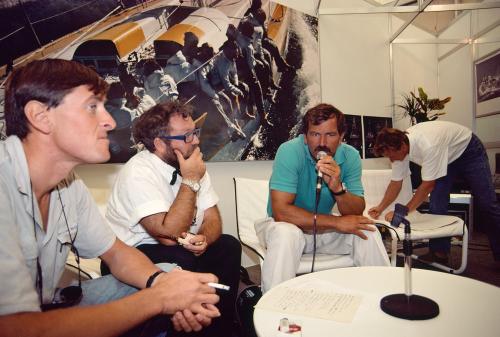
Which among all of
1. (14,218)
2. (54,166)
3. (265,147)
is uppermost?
(54,166)

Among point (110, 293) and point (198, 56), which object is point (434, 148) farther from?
point (110, 293)

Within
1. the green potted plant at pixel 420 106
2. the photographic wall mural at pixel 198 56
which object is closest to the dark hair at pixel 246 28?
the photographic wall mural at pixel 198 56

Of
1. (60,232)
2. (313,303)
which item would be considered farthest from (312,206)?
(60,232)

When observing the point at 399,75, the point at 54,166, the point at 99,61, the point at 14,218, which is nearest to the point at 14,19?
the point at 99,61

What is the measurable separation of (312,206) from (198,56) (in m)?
1.44

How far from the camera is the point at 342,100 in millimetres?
3678

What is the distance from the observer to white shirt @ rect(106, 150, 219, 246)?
63.8 inches

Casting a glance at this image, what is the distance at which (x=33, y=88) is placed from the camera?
0.98 metres

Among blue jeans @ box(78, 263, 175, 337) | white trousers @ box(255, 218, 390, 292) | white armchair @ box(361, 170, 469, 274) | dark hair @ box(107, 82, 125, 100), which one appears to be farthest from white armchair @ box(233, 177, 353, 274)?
blue jeans @ box(78, 263, 175, 337)

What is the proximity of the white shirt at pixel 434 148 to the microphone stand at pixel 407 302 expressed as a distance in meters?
1.97

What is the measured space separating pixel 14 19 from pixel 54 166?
175cm

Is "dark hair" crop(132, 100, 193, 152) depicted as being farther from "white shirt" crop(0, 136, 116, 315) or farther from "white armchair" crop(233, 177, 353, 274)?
"white armchair" crop(233, 177, 353, 274)

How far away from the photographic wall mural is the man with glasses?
76 centimetres

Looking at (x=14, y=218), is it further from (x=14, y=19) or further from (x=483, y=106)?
(x=483, y=106)
